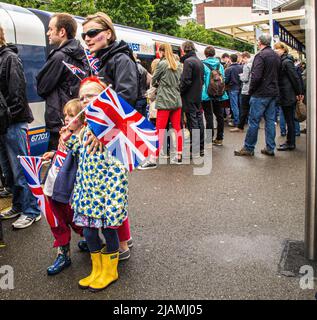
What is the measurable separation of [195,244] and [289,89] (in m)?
4.95

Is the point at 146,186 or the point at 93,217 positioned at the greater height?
the point at 93,217

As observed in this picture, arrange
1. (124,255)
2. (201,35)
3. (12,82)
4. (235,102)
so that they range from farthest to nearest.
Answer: (201,35)
(235,102)
(12,82)
(124,255)

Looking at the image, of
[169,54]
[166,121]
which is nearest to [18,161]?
[166,121]

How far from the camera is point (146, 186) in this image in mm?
5699

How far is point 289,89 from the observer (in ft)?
25.2

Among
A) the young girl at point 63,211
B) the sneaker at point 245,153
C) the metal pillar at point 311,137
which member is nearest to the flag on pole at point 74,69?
the young girl at point 63,211

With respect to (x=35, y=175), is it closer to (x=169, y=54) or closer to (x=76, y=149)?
(x=76, y=149)

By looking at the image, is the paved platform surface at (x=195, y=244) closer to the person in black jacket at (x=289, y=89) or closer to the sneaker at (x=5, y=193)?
the sneaker at (x=5, y=193)

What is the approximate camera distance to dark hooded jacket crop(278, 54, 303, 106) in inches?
296

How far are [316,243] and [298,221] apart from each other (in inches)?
36.5

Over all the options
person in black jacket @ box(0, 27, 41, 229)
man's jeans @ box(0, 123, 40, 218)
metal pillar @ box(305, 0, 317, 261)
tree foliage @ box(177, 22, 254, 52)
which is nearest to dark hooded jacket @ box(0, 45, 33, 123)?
person in black jacket @ box(0, 27, 41, 229)
